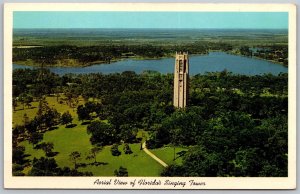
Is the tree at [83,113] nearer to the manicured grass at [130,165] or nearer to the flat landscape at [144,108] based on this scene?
the flat landscape at [144,108]

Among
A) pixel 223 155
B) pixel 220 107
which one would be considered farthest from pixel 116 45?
pixel 223 155

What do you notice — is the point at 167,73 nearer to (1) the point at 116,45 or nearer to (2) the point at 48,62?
(1) the point at 116,45

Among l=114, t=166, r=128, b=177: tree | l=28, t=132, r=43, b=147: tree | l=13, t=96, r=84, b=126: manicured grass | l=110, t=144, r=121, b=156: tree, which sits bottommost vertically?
l=114, t=166, r=128, b=177: tree

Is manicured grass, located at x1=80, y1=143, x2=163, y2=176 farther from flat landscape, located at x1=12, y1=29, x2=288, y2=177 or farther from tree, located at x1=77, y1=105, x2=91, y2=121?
tree, located at x1=77, y1=105, x2=91, y2=121

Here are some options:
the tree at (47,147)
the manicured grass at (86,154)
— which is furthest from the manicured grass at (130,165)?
the tree at (47,147)

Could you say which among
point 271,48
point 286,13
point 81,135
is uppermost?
point 286,13

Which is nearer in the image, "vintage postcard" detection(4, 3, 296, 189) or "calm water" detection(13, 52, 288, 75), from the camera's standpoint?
"vintage postcard" detection(4, 3, 296, 189)

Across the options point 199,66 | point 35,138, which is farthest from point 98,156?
point 199,66

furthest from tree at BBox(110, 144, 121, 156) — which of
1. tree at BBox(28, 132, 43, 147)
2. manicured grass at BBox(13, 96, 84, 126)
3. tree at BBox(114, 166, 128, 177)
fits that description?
tree at BBox(28, 132, 43, 147)
